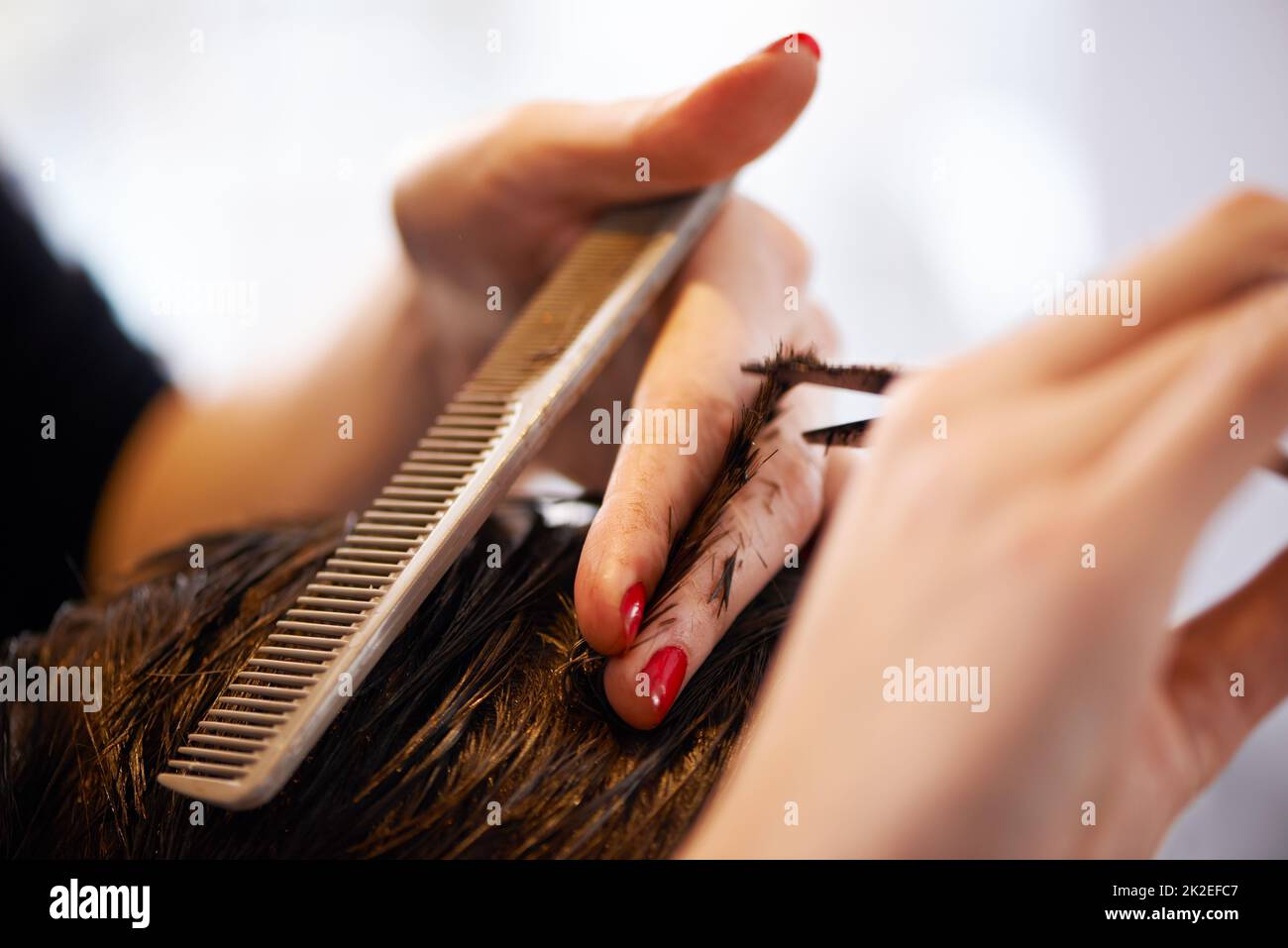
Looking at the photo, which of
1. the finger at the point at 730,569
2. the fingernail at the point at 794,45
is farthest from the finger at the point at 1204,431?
the fingernail at the point at 794,45

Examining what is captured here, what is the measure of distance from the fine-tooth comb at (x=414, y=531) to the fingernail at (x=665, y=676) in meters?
0.18

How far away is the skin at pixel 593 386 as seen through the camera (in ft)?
2.79

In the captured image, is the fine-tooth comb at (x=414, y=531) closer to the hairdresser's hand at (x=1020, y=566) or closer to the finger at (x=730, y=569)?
the finger at (x=730, y=569)

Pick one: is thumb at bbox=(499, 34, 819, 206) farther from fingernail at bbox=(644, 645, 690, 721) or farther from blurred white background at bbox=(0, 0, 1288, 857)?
blurred white background at bbox=(0, 0, 1288, 857)

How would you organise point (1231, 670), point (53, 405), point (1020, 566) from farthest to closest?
point (53, 405) < point (1231, 670) < point (1020, 566)

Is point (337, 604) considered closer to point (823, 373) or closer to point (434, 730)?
point (434, 730)

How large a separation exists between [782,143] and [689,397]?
154cm

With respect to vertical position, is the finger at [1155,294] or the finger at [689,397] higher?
the finger at [1155,294]

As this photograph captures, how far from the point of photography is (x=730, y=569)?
2.66ft

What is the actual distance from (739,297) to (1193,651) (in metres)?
0.61

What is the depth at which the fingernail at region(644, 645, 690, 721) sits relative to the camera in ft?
2.41

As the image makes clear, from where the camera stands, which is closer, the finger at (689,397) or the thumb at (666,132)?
the finger at (689,397)

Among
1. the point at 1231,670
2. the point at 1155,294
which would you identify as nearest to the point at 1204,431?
the point at 1155,294

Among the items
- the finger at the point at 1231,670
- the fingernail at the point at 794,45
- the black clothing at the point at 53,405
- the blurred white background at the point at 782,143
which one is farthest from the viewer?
the blurred white background at the point at 782,143
